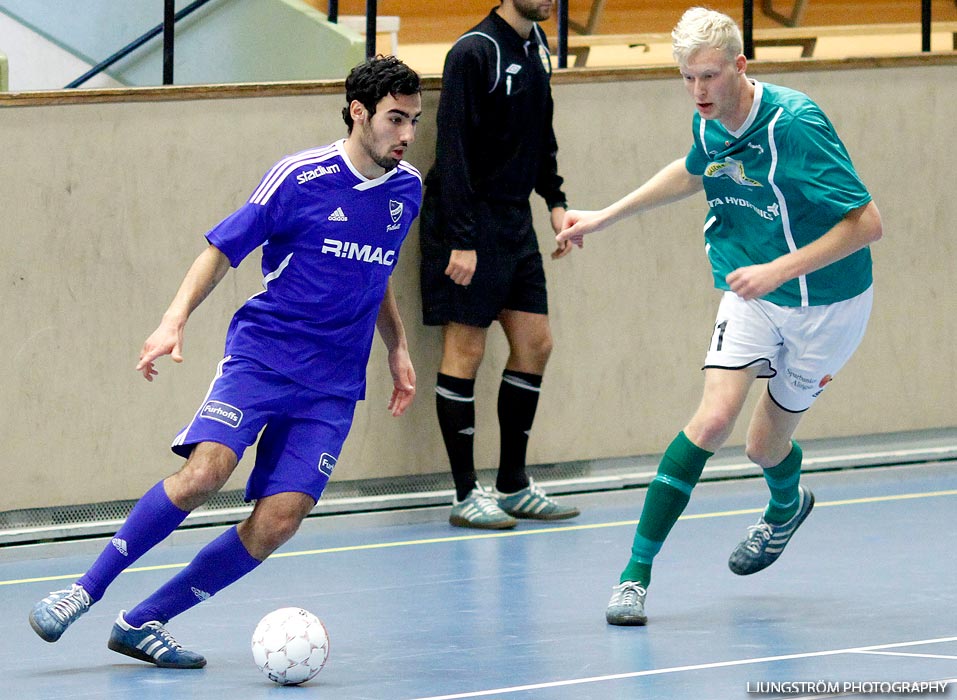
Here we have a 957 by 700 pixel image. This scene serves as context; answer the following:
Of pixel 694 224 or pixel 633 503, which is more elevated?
pixel 694 224

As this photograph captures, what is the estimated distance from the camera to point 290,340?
190 inches

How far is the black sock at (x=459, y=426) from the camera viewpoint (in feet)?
23.2

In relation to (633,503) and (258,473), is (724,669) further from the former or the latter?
(633,503)

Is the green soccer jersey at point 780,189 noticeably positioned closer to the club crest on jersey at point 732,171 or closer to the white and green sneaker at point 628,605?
the club crest on jersey at point 732,171

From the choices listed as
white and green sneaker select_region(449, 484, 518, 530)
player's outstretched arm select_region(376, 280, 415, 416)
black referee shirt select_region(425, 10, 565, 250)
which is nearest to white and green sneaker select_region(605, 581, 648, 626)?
player's outstretched arm select_region(376, 280, 415, 416)

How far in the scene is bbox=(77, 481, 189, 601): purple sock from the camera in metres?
4.62

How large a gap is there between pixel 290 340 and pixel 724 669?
1.55 meters

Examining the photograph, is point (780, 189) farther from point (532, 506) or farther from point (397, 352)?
point (532, 506)

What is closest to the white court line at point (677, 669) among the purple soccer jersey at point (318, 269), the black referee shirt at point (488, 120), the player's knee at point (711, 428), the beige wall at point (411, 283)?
the player's knee at point (711, 428)

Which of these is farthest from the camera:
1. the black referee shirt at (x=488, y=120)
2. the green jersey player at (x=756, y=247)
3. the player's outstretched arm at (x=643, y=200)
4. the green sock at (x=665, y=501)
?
the black referee shirt at (x=488, y=120)

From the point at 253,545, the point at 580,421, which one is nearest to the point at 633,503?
the point at 580,421

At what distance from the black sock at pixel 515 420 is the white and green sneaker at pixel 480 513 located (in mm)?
138

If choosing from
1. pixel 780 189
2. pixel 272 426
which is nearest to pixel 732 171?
pixel 780 189

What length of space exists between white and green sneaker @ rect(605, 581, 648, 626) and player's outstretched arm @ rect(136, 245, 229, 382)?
1.61 m
